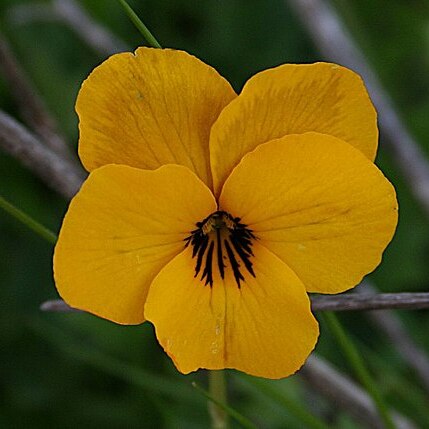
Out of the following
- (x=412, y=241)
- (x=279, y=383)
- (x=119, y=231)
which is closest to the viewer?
(x=119, y=231)

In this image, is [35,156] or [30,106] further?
[30,106]

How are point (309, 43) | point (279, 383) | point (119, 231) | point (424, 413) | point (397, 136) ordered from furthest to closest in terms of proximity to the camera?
1. point (309, 43)
2. point (397, 136)
3. point (279, 383)
4. point (424, 413)
5. point (119, 231)

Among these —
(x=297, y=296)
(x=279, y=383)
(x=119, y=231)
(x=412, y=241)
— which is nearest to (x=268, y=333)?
(x=297, y=296)

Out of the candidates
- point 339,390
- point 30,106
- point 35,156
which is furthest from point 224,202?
point 30,106

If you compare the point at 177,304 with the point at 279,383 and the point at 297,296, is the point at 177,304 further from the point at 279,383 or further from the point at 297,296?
the point at 279,383

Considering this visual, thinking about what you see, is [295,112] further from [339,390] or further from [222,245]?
[339,390]

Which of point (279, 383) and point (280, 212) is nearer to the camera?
point (280, 212)

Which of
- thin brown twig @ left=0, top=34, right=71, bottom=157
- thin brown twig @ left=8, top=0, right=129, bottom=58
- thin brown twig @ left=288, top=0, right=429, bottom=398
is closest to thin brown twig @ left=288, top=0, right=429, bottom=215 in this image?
thin brown twig @ left=288, top=0, right=429, bottom=398
